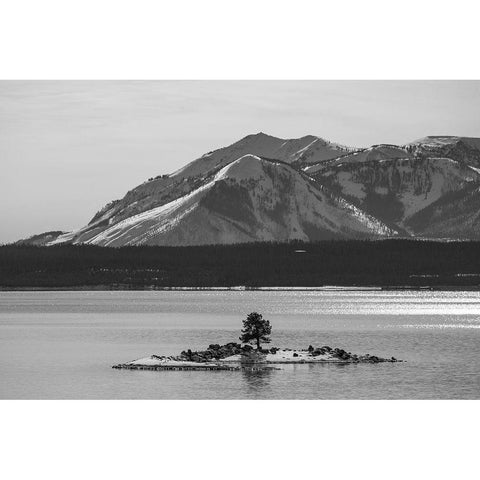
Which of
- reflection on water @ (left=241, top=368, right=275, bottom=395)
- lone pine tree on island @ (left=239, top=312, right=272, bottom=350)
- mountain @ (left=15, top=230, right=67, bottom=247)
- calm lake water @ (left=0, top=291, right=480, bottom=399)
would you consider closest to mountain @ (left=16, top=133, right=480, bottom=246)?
calm lake water @ (left=0, top=291, right=480, bottom=399)

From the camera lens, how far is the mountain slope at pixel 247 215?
9681 cm

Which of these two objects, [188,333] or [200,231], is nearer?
[188,333]

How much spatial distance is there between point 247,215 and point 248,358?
114 metres

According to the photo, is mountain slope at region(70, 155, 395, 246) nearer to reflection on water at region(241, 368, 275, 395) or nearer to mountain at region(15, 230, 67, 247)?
mountain at region(15, 230, 67, 247)

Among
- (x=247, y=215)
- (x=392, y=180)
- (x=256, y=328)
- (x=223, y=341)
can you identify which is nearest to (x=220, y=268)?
(x=223, y=341)

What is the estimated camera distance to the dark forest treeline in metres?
66.4

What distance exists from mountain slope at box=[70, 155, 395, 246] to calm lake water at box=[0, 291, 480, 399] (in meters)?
8.73

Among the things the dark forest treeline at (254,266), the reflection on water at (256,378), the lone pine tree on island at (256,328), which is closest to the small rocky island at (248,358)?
the lone pine tree on island at (256,328)

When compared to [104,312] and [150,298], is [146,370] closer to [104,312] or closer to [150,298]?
[104,312]

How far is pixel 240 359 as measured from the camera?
122 ft

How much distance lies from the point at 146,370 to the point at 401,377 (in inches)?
298

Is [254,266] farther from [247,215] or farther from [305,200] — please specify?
[305,200]

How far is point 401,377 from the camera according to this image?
34.9 m
